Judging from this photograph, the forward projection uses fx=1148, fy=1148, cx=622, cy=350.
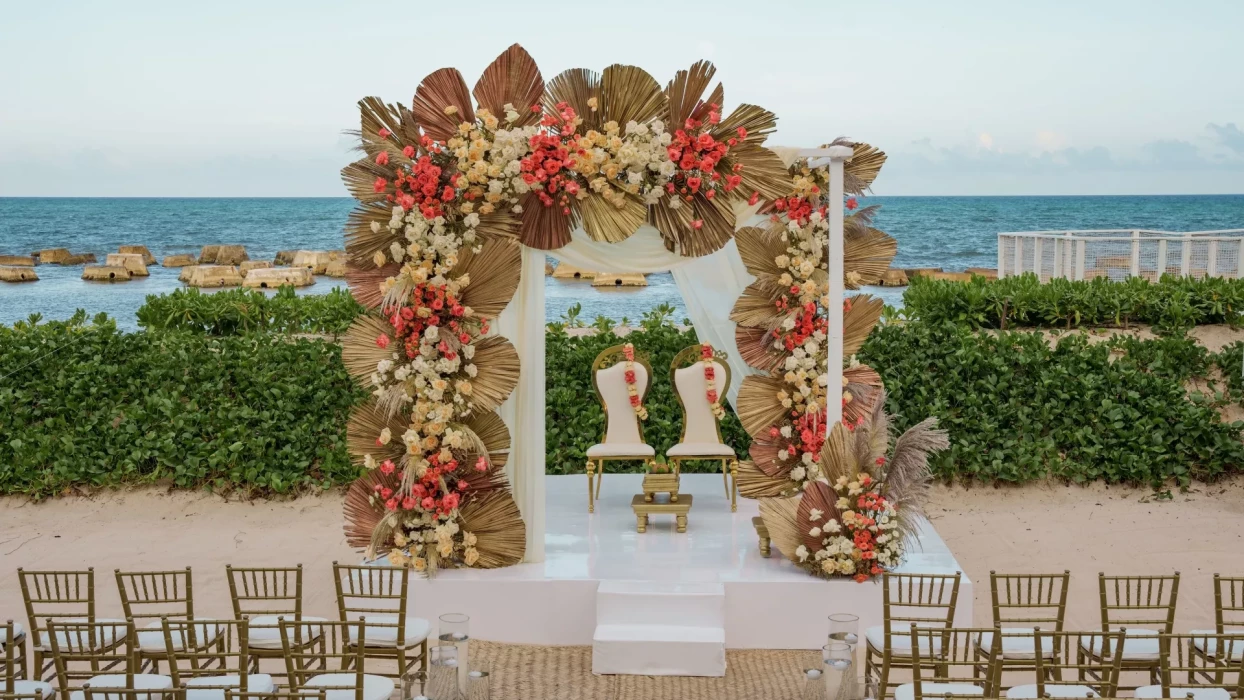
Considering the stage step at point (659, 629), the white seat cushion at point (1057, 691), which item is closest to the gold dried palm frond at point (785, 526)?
the stage step at point (659, 629)

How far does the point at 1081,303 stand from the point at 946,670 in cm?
683

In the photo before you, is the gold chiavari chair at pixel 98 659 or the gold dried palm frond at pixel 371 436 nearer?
the gold chiavari chair at pixel 98 659

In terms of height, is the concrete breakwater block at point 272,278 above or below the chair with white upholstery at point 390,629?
above

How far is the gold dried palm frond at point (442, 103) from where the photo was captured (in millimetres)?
6238

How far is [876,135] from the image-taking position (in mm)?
33469

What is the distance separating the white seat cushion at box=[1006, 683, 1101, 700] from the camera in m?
4.54

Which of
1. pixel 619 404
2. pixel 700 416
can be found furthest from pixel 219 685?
pixel 700 416

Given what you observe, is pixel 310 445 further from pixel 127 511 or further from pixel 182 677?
pixel 182 677

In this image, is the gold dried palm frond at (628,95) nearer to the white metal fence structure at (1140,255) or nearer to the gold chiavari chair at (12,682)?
the gold chiavari chair at (12,682)

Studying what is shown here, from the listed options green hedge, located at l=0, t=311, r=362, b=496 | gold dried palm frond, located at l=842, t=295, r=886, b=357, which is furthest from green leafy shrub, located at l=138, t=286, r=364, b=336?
gold dried palm frond, located at l=842, t=295, r=886, b=357

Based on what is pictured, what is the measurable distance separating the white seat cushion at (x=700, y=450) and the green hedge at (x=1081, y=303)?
315 cm

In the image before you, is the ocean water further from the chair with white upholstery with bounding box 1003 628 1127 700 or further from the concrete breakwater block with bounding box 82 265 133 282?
the chair with white upholstery with bounding box 1003 628 1127 700

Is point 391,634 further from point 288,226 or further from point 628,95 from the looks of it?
point 288,226

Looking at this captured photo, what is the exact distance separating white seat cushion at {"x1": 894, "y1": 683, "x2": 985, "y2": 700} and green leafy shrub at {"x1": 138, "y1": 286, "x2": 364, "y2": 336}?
6.33m
